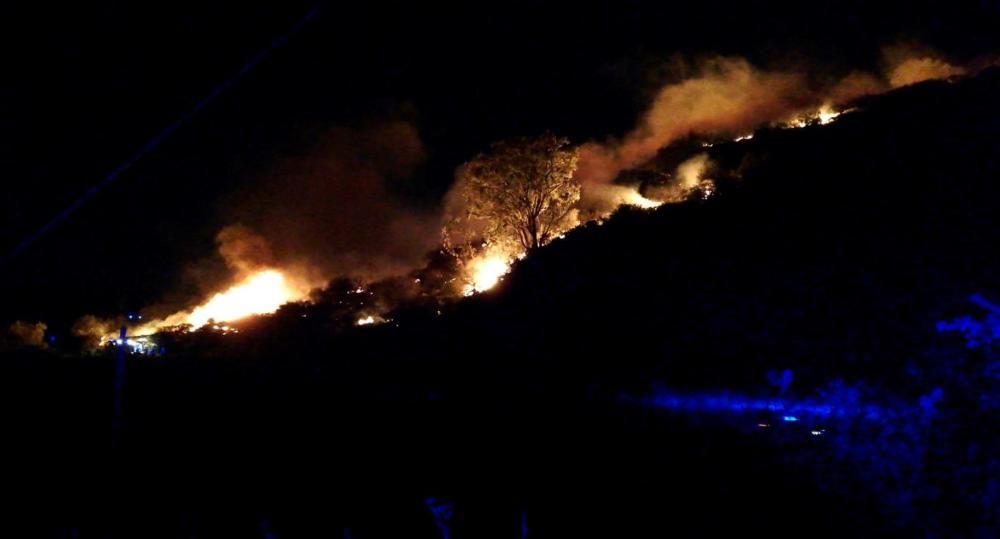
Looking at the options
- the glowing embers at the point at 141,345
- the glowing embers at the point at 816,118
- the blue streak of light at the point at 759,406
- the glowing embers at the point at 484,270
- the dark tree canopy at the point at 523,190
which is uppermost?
the glowing embers at the point at 816,118

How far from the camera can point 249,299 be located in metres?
36.2

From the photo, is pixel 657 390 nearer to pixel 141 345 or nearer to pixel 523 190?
pixel 523 190

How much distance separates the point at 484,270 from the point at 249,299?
17.4m

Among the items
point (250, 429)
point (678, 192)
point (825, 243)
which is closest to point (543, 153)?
point (678, 192)

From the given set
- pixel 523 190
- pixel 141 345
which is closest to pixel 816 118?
pixel 523 190

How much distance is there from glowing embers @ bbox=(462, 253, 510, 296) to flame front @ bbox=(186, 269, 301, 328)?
13.8 meters

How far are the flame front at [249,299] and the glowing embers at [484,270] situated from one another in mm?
13828

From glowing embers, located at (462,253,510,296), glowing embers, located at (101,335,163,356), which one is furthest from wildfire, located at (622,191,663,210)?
glowing embers, located at (101,335,163,356)

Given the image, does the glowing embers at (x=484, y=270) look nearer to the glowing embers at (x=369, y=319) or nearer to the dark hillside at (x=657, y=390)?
the dark hillside at (x=657, y=390)

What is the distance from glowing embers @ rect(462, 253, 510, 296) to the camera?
82.5 feet

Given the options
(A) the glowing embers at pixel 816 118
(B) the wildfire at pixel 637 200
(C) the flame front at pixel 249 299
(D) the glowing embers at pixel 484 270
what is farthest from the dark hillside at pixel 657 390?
(C) the flame front at pixel 249 299

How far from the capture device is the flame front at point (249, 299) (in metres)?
34.8

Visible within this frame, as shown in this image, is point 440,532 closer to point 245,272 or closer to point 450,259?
point 450,259

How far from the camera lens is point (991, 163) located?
14.6m
